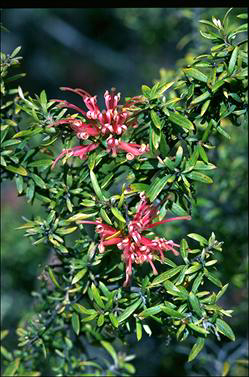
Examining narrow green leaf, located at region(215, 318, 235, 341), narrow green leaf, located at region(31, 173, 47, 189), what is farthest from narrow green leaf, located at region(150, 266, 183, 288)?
narrow green leaf, located at region(31, 173, 47, 189)

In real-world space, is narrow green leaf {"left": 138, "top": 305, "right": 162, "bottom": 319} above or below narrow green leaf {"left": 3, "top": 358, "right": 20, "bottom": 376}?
→ above

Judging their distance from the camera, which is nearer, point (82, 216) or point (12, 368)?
point (82, 216)

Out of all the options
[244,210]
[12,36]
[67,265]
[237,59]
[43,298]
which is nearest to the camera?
[237,59]

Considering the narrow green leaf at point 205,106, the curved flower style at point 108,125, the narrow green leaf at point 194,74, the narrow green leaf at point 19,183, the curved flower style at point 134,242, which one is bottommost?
the curved flower style at point 134,242

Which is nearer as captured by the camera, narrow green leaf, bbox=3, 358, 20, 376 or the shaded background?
narrow green leaf, bbox=3, 358, 20, 376

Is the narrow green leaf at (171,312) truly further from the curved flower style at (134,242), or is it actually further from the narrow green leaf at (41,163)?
the narrow green leaf at (41,163)

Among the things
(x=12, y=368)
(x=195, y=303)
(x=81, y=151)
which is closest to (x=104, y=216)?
(x=81, y=151)

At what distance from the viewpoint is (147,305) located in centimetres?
117

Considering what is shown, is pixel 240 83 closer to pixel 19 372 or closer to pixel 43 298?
pixel 43 298

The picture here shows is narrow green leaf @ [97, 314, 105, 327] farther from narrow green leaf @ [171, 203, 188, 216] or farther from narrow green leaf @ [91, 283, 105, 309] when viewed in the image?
narrow green leaf @ [171, 203, 188, 216]

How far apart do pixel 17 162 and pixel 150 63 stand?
180 inches

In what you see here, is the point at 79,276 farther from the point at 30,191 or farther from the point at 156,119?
the point at 156,119

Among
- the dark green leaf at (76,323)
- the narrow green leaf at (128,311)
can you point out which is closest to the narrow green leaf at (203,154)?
the narrow green leaf at (128,311)
